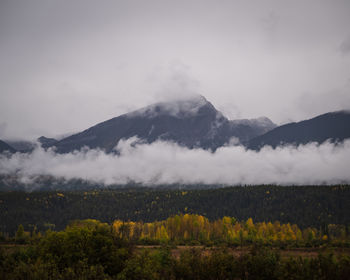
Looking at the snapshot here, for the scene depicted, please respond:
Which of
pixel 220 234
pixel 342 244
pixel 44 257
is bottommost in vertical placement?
pixel 220 234

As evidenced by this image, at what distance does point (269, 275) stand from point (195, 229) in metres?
145

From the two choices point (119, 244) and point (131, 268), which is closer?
point (131, 268)

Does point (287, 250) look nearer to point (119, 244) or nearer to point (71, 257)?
point (119, 244)

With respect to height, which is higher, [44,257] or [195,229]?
[44,257]

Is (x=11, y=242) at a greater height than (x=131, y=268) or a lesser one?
lesser

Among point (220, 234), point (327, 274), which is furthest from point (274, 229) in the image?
point (327, 274)

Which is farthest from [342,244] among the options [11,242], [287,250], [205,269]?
[11,242]

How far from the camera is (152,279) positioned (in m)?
46.2

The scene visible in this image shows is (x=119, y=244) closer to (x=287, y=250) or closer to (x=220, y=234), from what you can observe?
(x=287, y=250)

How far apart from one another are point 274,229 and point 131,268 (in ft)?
542

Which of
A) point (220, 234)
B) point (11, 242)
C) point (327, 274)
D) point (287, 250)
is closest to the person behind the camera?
point (327, 274)

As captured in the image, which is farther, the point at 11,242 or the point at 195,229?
the point at 195,229

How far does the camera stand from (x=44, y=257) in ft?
213

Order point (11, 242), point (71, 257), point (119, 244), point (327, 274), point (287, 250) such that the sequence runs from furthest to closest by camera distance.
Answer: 1. point (11, 242)
2. point (287, 250)
3. point (119, 244)
4. point (71, 257)
5. point (327, 274)
